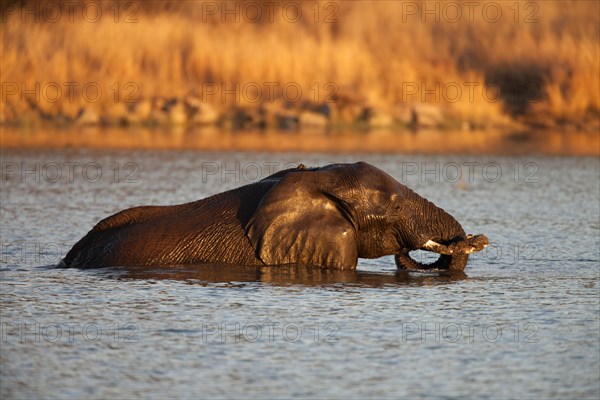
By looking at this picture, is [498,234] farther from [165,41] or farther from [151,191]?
[165,41]

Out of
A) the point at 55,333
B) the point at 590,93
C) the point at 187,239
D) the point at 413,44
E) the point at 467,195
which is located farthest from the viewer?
the point at 413,44

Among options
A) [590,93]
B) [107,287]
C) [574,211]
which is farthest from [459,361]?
[590,93]

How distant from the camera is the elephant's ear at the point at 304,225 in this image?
448 inches

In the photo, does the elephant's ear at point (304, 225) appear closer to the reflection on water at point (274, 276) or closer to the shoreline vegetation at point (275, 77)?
the reflection on water at point (274, 276)

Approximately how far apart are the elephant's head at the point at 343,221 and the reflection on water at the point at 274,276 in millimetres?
124

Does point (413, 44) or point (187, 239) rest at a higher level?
point (413, 44)

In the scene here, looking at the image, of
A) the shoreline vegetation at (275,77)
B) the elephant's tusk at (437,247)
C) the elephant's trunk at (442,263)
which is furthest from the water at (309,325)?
the shoreline vegetation at (275,77)

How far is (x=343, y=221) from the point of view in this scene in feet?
37.7

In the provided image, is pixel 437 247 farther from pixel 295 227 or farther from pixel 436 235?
pixel 295 227

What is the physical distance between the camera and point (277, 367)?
8461 mm

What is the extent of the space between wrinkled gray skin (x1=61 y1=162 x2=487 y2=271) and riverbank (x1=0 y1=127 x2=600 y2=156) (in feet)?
42.4

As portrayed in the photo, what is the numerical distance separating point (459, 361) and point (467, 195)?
10.1m

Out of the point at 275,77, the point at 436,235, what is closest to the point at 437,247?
the point at 436,235

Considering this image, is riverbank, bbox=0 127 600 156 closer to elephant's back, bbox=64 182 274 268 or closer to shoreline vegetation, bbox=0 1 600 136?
shoreline vegetation, bbox=0 1 600 136
